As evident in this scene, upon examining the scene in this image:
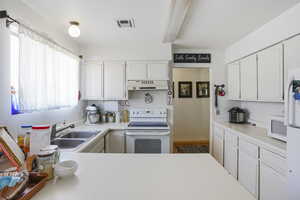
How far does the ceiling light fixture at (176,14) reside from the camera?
160 centimetres

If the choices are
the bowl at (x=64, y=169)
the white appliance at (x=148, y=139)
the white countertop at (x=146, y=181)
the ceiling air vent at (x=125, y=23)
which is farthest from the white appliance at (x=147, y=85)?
the bowl at (x=64, y=169)

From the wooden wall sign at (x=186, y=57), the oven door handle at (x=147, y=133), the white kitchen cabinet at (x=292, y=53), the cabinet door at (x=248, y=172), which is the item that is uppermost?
the wooden wall sign at (x=186, y=57)

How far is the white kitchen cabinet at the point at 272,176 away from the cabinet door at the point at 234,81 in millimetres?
1353

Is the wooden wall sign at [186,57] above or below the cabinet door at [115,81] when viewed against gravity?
above

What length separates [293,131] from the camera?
132 cm

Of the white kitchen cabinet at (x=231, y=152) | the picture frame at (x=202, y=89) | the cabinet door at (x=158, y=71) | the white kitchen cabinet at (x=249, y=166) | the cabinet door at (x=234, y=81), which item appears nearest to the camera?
the white kitchen cabinet at (x=249, y=166)

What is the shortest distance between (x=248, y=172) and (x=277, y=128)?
669mm

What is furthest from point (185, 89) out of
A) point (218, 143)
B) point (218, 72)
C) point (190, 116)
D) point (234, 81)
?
point (218, 143)

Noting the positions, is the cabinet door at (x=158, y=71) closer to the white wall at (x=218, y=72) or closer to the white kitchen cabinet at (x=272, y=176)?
the white wall at (x=218, y=72)

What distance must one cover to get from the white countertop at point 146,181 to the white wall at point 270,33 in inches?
71.5

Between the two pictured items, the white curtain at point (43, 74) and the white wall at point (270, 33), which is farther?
the white wall at point (270, 33)

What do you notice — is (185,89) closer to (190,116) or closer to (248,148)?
(190,116)

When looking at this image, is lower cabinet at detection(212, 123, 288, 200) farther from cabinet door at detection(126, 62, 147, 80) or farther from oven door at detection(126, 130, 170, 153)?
cabinet door at detection(126, 62, 147, 80)

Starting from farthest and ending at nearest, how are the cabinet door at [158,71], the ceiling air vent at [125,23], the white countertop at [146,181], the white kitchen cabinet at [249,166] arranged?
the cabinet door at [158,71] → the ceiling air vent at [125,23] → the white kitchen cabinet at [249,166] → the white countertop at [146,181]
